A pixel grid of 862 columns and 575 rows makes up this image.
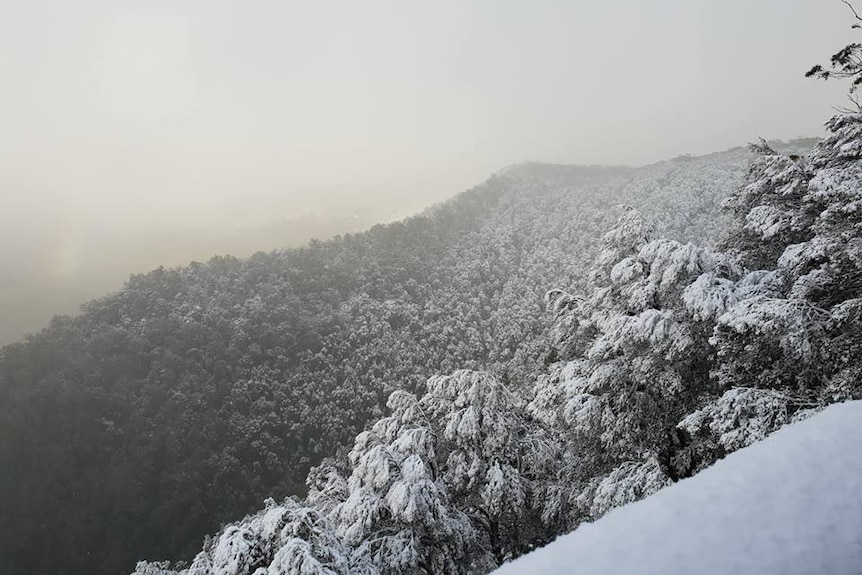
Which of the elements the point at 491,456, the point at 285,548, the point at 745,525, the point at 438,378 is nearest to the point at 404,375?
the point at 438,378

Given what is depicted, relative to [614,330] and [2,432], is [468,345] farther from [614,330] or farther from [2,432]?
[614,330]

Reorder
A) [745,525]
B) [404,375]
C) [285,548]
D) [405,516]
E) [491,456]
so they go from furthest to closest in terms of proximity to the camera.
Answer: [404,375]
[491,456]
[405,516]
[285,548]
[745,525]

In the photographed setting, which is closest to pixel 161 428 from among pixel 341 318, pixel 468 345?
pixel 341 318

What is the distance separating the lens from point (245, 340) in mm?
103750

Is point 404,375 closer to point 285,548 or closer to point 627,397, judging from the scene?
point 627,397

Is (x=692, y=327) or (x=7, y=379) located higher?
(x=692, y=327)

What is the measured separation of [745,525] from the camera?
299cm

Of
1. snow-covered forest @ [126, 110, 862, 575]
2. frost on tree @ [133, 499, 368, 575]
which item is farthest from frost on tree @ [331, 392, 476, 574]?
frost on tree @ [133, 499, 368, 575]

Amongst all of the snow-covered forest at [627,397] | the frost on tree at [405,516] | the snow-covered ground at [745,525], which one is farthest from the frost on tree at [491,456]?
the snow-covered ground at [745,525]

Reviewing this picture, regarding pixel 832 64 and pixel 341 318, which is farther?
pixel 341 318

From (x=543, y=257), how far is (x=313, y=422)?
94.3 metres

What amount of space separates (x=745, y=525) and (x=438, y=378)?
1146cm

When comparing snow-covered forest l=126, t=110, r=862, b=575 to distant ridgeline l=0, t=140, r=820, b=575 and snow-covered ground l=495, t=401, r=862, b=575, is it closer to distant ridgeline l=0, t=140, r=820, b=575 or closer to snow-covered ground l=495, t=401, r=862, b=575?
distant ridgeline l=0, t=140, r=820, b=575

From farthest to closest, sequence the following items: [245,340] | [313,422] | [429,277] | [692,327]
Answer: [429,277], [245,340], [313,422], [692,327]
